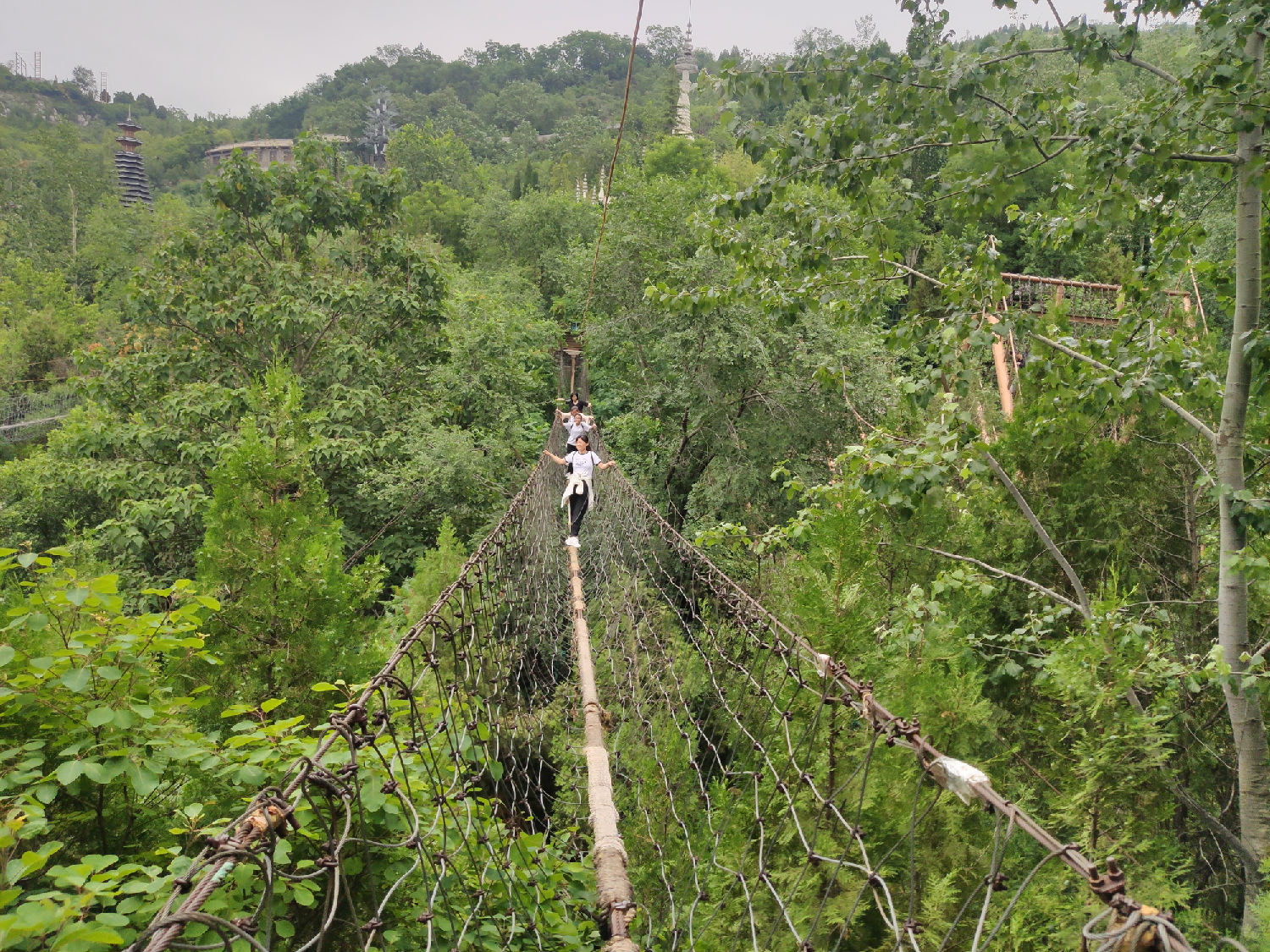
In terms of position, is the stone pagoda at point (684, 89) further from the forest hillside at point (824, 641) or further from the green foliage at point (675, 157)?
the forest hillside at point (824, 641)

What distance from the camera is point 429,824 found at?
1.50 meters

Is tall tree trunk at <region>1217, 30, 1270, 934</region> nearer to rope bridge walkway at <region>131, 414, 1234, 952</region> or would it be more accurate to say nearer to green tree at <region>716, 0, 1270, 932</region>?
green tree at <region>716, 0, 1270, 932</region>

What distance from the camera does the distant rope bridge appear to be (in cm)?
96

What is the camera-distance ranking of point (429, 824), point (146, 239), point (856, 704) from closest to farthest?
point (856, 704) → point (429, 824) → point (146, 239)

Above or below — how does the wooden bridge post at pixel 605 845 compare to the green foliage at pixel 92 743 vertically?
below

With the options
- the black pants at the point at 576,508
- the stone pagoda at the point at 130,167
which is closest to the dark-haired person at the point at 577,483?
the black pants at the point at 576,508

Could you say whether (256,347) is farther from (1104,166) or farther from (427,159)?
(427,159)

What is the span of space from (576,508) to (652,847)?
2.93m

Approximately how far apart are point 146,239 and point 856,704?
3373 centimetres

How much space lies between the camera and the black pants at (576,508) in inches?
199

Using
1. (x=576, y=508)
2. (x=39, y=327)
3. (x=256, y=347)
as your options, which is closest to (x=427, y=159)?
(x=39, y=327)

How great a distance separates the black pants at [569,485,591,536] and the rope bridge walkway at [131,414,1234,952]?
1.88 m

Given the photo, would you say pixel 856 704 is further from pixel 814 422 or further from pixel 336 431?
pixel 336 431

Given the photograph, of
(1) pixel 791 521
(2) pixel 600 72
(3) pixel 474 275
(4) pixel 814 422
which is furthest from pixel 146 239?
(2) pixel 600 72
